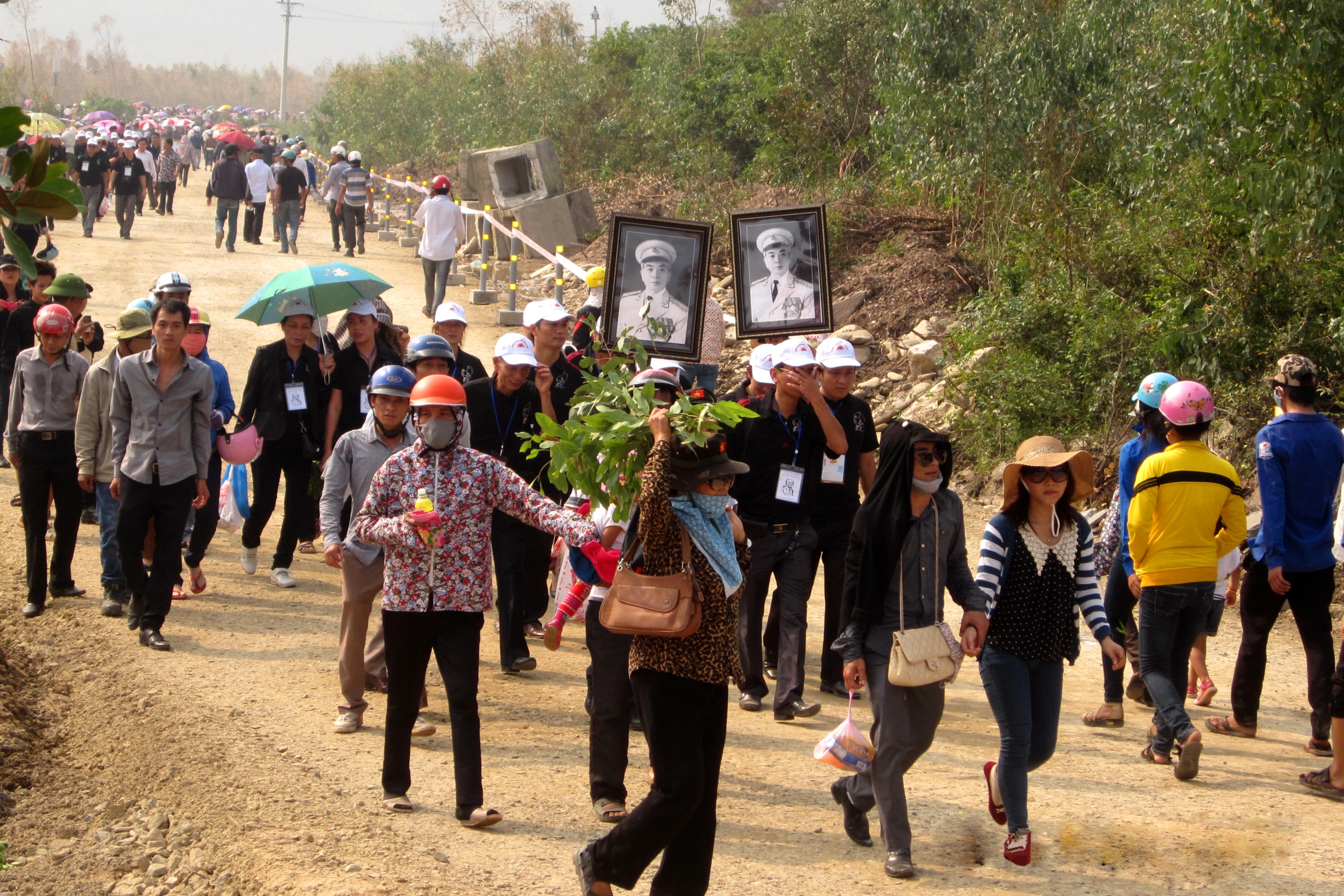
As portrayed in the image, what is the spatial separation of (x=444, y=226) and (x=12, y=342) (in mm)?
7452

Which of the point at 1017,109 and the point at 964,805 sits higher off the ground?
the point at 1017,109

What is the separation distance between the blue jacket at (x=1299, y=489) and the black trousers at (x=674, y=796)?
3.58m

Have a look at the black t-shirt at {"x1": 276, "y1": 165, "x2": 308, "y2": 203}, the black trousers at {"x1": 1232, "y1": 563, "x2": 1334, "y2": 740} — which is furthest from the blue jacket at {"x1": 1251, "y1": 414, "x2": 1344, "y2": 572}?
the black t-shirt at {"x1": 276, "y1": 165, "x2": 308, "y2": 203}

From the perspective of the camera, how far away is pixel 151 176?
29906 mm

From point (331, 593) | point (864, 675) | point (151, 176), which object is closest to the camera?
point (864, 675)

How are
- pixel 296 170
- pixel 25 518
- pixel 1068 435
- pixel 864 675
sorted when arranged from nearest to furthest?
pixel 864 675, pixel 25 518, pixel 1068 435, pixel 296 170

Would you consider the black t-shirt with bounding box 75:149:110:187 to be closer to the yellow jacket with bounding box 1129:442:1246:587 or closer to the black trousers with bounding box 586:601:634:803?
the black trousers with bounding box 586:601:634:803

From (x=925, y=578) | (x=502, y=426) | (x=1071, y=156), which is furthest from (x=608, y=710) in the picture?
(x=1071, y=156)

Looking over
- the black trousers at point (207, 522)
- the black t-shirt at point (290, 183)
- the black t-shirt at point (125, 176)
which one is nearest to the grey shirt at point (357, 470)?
the black trousers at point (207, 522)

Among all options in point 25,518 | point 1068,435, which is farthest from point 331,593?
point 1068,435

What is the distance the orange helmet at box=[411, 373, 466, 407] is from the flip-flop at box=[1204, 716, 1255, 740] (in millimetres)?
4673

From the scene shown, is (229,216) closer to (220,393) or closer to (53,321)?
(53,321)

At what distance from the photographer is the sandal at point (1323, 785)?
19.8 ft

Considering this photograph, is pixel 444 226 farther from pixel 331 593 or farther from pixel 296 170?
pixel 331 593
